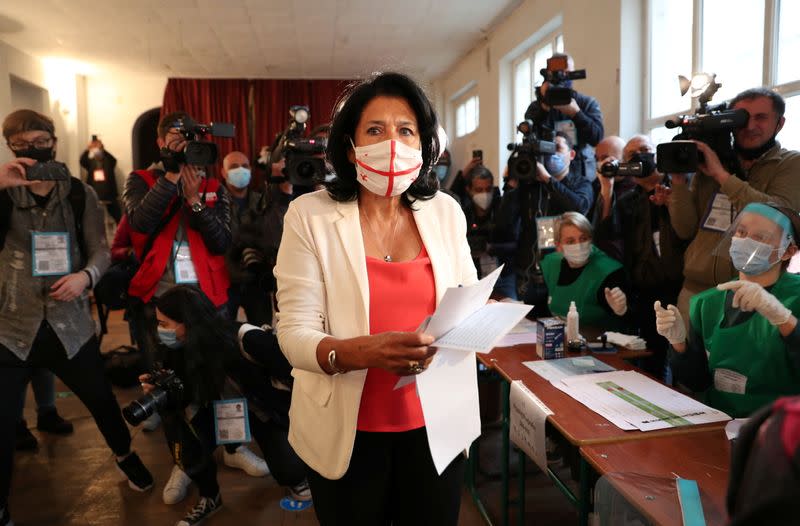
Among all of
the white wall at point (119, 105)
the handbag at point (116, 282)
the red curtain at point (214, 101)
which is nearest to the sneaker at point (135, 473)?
the handbag at point (116, 282)

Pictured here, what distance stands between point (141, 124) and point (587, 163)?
818 cm

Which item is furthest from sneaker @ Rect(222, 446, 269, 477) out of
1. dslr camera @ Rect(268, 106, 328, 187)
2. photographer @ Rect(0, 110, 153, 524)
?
dslr camera @ Rect(268, 106, 328, 187)

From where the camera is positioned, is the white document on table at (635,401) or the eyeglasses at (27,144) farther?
the eyeglasses at (27,144)

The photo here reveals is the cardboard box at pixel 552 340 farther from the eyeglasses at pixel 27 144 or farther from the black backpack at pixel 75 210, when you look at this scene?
the eyeglasses at pixel 27 144

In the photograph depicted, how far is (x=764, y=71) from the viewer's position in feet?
9.17

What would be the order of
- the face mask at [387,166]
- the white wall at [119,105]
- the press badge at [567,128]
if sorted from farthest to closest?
the white wall at [119,105], the press badge at [567,128], the face mask at [387,166]

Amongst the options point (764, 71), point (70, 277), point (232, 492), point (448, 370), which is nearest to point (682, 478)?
point (448, 370)

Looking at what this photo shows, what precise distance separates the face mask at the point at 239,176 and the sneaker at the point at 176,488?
2.05 m

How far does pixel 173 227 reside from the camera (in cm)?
245

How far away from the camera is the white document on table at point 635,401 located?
1.47 m

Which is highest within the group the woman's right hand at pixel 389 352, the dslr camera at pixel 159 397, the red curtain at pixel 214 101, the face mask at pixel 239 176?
the red curtain at pixel 214 101

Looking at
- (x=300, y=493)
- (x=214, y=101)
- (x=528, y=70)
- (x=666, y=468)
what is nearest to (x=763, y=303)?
(x=666, y=468)

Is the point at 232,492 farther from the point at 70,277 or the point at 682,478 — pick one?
the point at 682,478

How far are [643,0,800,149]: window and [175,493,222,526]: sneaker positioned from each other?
3.15 meters
